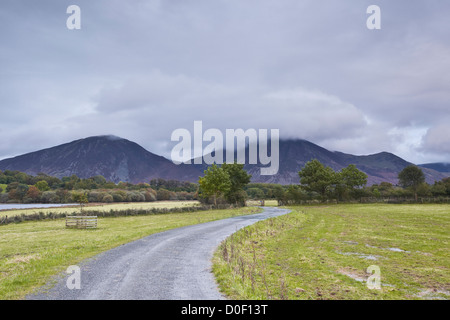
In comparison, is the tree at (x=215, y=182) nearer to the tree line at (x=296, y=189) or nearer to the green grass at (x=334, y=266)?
the tree line at (x=296, y=189)

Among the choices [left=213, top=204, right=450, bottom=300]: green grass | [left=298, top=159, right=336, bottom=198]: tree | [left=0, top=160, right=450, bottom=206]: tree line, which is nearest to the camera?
[left=213, top=204, right=450, bottom=300]: green grass

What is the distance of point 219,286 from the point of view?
10320 millimetres

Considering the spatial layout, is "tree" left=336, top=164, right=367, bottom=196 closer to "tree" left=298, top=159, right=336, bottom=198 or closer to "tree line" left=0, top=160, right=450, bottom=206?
"tree line" left=0, top=160, right=450, bottom=206

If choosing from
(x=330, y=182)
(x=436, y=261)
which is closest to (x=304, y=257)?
(x=436, y=261)

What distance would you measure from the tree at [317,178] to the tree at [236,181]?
2689 cm

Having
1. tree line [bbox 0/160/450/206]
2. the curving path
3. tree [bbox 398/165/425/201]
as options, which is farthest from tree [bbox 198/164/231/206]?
tree [bbox 398/165/425/201]

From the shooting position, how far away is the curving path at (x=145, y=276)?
941 cm

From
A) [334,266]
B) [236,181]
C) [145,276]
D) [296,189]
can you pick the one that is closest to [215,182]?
[236,181]

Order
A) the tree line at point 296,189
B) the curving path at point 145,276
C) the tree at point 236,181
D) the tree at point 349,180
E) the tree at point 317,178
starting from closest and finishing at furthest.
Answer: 1. the curving path at point 145,276
2. the tree line at point 296,189
3. the tree at point 236,181
4. the tree at point 317,178
5. the tree at point 349,180

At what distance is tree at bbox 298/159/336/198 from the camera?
98938mm

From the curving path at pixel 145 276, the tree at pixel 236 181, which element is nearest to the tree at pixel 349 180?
the tree at pixel 236 181

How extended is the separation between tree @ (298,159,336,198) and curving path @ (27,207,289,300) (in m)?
87.3
